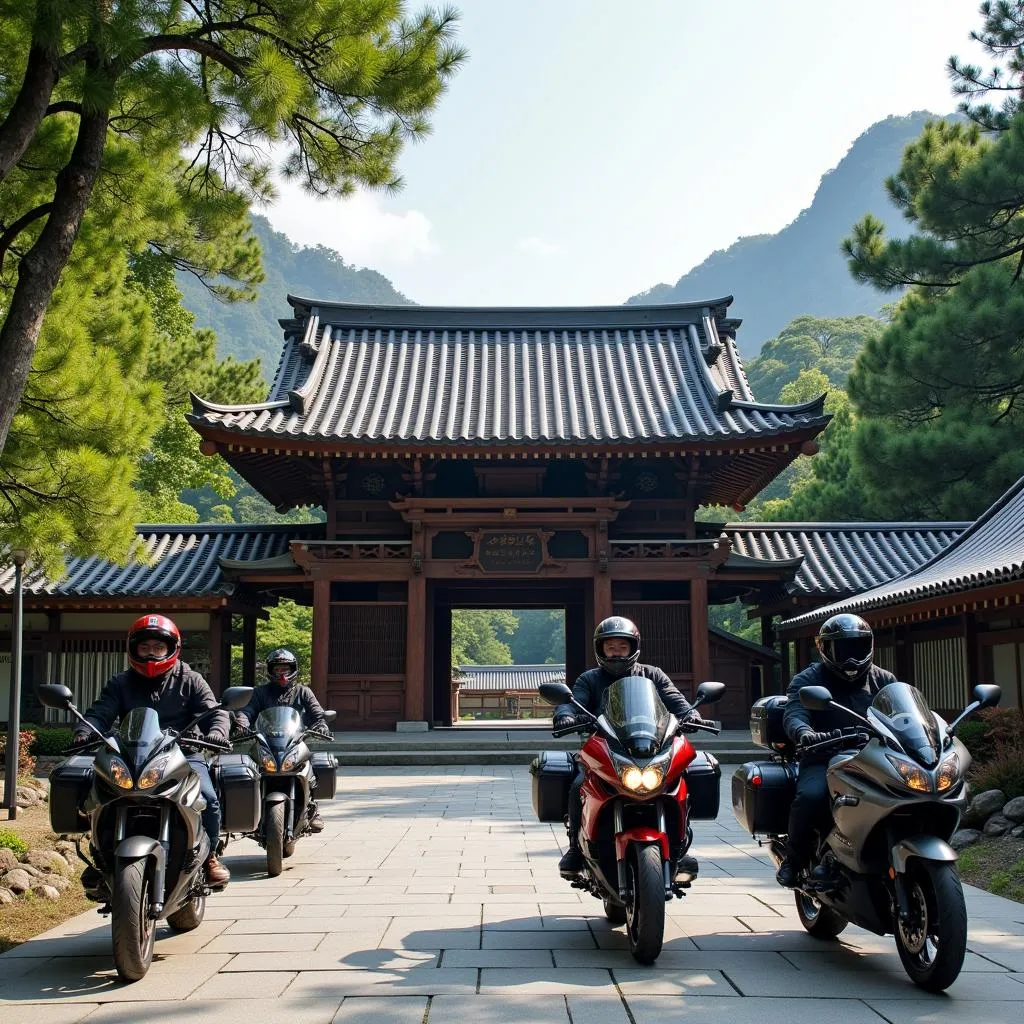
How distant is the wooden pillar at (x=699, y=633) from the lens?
55.7ft

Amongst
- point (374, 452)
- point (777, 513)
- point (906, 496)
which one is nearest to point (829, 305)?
point (777, 513)

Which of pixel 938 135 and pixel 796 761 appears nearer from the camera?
pixel 796 761

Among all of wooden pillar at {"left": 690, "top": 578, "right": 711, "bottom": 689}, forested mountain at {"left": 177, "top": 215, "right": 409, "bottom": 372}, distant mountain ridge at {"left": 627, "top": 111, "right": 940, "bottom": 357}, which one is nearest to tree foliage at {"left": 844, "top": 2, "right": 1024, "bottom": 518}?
wooden pillar at {"left": 690, "top": 578, "right": 711, "bottom": 689}

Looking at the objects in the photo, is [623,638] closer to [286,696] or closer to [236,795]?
[236,795]

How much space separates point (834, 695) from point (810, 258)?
5757 inches

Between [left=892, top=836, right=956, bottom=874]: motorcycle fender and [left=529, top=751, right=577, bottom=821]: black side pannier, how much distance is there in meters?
1.77

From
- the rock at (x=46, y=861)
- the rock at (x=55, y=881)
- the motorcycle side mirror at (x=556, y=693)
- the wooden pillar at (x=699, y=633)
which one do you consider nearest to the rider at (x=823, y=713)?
the motorcycle side mirror at (x=556, y=693)

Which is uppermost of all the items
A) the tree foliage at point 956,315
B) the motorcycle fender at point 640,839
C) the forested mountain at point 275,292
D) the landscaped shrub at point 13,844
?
the forested mountain at point 275,292

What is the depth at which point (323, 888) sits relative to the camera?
21.7 ft

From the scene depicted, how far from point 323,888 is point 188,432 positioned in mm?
18889

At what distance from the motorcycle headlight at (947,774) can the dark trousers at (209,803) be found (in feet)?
11.0

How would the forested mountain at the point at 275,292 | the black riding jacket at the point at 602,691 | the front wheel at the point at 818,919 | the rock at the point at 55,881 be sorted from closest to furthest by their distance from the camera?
the front wheel at the point at 818,919 → the black riding jacket at the point at 602,691 → the rock at the point at 55,881 → the forested mountain at the point at 275,292

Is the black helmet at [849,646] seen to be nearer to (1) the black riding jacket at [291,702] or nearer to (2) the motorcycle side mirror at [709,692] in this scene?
(2) the motorcycle side mirror at [709,692]

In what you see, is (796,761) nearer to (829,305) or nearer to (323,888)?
(323,888)
